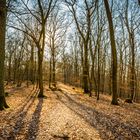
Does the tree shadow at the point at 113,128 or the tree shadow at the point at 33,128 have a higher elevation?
the tree shadow at the point at 33,128

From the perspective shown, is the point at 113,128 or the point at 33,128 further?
the point at 113,128

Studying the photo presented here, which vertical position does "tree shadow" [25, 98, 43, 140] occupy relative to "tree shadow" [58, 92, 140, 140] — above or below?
above

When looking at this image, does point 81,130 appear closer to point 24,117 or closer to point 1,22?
point 24,117

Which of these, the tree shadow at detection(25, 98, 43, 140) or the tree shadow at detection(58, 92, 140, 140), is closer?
the tree shadow at detection(25, 98, 43, 140)

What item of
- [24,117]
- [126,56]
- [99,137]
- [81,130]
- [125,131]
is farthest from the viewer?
[126,56]

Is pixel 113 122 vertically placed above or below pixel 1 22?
below

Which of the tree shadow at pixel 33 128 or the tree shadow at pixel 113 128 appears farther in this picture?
the tree shadow at pixel 113 128

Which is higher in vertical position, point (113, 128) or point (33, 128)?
point (33, 128)

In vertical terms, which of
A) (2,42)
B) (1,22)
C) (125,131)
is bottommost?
(125,131)

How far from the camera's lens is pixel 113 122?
10.1m

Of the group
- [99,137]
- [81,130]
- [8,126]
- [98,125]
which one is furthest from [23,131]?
[98,125]

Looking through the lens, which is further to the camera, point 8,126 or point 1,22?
point 1,22

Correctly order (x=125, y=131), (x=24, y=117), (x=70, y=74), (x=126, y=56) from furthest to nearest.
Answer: (x=70, y=74) → (x=126, y=56) → (x=24, y=117) → (x=125, y=131)

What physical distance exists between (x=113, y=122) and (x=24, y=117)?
4.13 m
